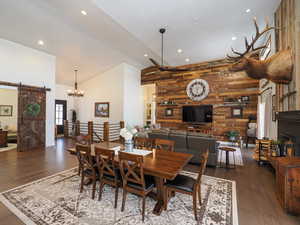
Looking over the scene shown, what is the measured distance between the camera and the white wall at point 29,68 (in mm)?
4898

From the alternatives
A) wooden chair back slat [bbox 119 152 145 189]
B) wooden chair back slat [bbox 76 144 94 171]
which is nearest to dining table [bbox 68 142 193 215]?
wooden chair back slat [bbox 119 152 145 189]

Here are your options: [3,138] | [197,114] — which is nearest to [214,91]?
[197,114]

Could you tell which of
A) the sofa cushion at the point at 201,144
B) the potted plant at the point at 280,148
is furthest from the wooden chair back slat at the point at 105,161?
the potted plant at the point at 280,148

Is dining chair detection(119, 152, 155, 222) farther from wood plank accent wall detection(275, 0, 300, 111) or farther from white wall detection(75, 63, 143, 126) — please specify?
white wall detection(75, 63, 143, 126)

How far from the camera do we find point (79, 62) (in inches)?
274

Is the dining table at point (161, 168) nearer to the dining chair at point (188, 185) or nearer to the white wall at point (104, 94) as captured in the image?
the dining chair at point (188, 185)

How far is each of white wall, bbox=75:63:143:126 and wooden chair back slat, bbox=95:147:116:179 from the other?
523cm

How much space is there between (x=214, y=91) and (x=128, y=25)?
5191 mm

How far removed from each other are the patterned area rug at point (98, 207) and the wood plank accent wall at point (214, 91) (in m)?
4.70

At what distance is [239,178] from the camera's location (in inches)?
130

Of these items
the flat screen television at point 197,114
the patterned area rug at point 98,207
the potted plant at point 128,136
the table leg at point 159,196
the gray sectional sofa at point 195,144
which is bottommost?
the patterned area rug at point 98,207

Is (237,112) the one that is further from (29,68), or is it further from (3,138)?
(3,138)

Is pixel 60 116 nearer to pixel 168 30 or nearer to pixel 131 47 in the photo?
pixel 131 47

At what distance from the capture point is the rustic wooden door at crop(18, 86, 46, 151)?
17.5ft
